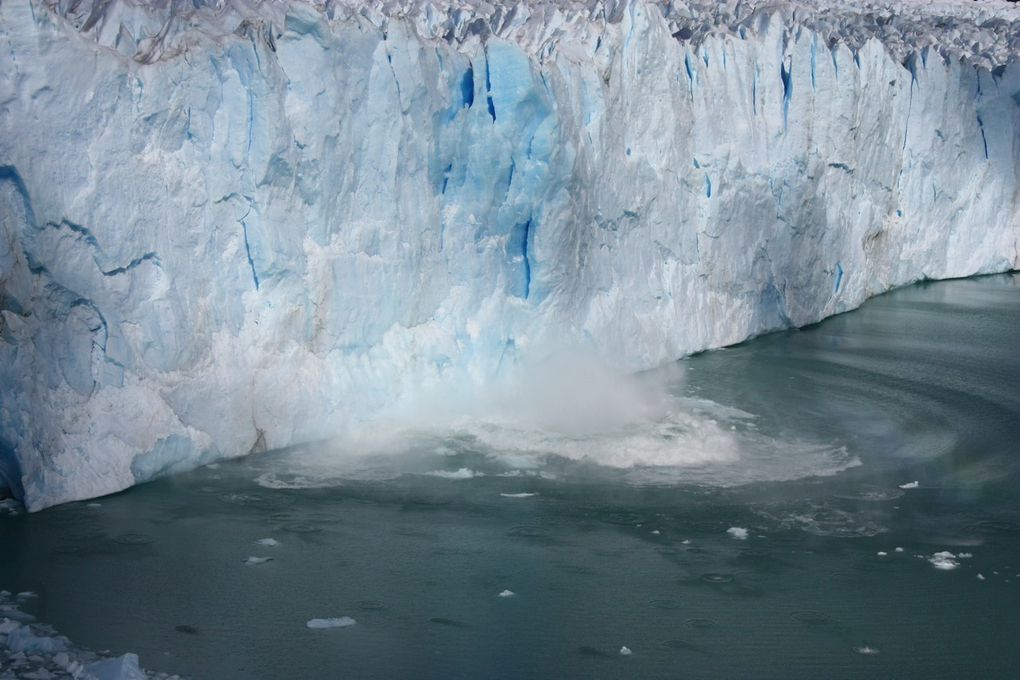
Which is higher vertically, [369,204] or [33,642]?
[369,204]

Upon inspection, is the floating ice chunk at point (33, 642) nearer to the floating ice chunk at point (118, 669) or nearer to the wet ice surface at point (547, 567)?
the wet ice surface at point (547, 567)

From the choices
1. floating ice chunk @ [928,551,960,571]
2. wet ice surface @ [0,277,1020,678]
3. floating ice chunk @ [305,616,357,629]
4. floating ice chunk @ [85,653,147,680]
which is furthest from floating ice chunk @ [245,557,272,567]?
floating ice chunk @ [928,551,960,571]

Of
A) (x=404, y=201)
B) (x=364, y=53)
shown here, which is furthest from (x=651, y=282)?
(x=364, y=53)

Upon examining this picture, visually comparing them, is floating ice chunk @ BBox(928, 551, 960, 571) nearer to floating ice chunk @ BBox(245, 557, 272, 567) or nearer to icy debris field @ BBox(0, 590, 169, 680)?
floating ice chunk @ BBox(245, 557, 272, 567)

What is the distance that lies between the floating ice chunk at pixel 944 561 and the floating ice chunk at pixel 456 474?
6.76ft

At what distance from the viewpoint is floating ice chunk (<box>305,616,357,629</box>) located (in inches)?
166

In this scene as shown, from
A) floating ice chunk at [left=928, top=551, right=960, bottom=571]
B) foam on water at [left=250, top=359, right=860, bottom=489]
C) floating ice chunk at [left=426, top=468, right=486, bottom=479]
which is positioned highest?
foam on water at [left=250, top=359, right=860, bottom=489]

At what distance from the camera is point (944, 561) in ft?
16.3

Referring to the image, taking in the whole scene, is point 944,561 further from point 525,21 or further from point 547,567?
point 525,21

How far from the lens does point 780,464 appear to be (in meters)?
6.08

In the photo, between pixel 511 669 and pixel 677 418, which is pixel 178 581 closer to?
pixel 511 669

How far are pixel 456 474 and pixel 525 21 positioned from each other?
391 centimetres

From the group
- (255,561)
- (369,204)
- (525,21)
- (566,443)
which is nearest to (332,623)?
(255,561)

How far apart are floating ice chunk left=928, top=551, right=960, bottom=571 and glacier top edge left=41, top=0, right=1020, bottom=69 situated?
12.6 feet
